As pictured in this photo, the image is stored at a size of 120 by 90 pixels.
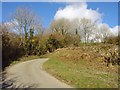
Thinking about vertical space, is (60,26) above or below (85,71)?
above

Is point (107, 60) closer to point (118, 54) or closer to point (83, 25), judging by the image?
point (118, 54)

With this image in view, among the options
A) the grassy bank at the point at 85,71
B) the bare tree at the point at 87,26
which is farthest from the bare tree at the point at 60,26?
the grassy bank at the point at 85,71

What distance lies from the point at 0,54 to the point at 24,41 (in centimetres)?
1631

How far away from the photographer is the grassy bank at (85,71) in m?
15.1

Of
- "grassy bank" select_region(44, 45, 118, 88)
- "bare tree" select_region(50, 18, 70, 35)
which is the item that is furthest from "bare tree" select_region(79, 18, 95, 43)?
"grassy bank" select_region(44, 45, 118, 88)

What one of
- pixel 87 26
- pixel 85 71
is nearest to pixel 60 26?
pixel 87 26

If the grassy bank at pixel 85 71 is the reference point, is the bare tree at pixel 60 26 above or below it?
above

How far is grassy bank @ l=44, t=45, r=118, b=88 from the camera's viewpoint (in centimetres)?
1511

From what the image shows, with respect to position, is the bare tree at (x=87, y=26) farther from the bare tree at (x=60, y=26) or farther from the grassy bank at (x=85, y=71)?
the grassy bank at (x=85, y=71)

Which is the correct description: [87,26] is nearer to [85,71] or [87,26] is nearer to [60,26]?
[60,26]

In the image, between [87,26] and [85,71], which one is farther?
[87,26]

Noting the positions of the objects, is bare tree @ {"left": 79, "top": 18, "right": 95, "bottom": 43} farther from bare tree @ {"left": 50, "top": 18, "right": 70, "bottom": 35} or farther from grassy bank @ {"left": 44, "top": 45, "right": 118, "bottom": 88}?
grassy bank @ {"left": 44, "top": 45, "right": 118, "bottom": 88}

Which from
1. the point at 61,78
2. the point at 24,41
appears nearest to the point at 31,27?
the point at 24,41

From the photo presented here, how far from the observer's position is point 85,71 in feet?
68.0
